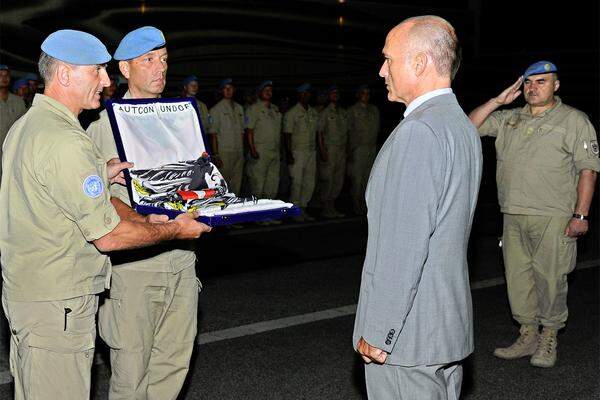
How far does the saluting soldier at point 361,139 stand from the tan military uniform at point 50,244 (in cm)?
1181

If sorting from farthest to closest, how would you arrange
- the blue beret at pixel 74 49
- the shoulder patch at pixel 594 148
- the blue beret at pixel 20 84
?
the blue beret at pixel 20 84 → the shoulder patch at pixel 594 148 → the blue beret at pixel 74 49

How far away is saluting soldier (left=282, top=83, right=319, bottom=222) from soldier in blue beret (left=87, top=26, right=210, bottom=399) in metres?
9.68

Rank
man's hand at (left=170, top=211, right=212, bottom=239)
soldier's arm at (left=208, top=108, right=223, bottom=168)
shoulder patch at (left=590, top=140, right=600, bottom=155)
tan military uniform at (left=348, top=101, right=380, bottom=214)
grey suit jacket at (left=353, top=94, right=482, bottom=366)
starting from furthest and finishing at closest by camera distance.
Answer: tan military uniform at (left=348, top=101, right=380, bottom=214), soldier's arm at (left=208, top=108, right=223, bottom=168), shoulder patch at (left=590, top=140, right=600, bottom=155), man's hand at (left=170, top=211, right=212, bottom=239), grey suit jacket at (left=353, top=94, right=482, bottom=366)

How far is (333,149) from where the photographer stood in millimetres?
14742

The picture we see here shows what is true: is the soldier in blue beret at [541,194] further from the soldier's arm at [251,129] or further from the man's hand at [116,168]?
the soldier's arm at [251,129]

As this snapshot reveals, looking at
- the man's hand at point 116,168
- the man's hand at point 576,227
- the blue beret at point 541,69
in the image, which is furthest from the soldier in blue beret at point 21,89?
the man's hand at point 116,168

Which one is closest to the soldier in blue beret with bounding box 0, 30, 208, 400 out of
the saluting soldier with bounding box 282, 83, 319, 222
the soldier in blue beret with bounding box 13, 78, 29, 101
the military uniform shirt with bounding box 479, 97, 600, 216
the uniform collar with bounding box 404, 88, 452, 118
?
the uniform collar with bounding box 404, 88, 452, 118

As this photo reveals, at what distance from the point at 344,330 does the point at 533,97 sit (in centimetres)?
233

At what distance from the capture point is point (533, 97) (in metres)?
6.09

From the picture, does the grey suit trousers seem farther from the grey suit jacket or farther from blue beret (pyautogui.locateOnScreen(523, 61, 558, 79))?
blue beret (pyautogui.locateOnScreen(523, 61, 558, 79))

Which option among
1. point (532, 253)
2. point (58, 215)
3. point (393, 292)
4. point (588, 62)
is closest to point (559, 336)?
point (532, 253)

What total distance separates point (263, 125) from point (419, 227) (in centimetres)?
1107

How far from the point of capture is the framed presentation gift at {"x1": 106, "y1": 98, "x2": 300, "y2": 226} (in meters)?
3.94

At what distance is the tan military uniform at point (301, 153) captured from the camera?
1414 cm
